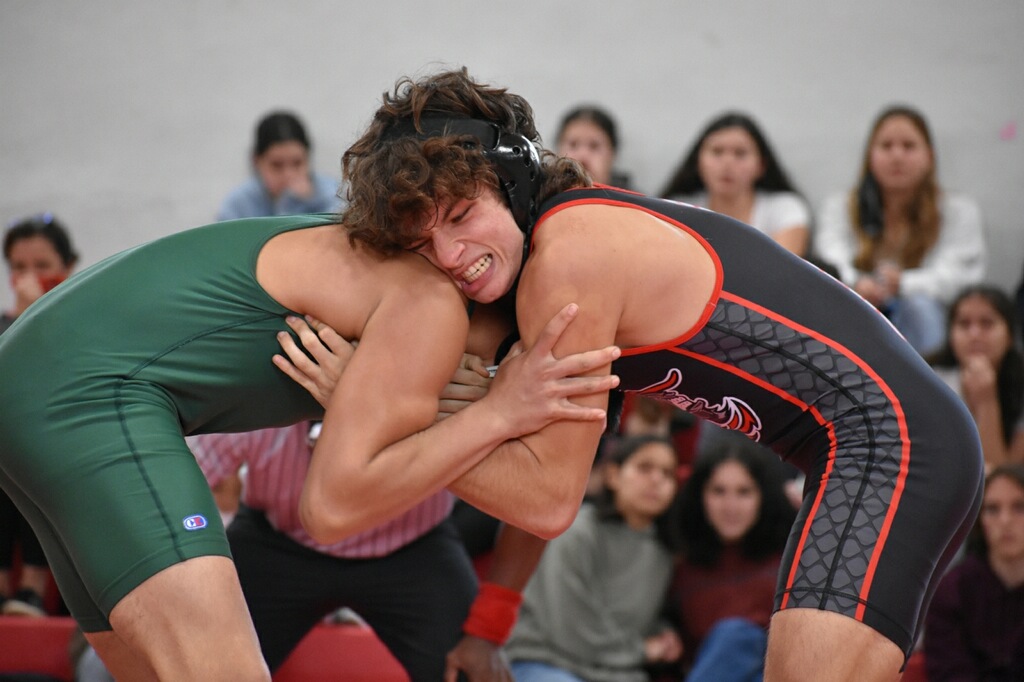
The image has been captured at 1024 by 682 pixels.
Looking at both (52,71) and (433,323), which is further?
(52,71)

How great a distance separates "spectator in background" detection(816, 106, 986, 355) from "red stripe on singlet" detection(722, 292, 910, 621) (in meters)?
3.25

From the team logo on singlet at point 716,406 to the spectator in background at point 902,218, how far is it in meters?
3.12

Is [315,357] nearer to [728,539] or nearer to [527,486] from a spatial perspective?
[527,486]

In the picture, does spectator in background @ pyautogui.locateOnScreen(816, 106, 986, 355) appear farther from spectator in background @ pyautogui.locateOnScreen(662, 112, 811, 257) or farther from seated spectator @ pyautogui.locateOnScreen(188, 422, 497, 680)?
seated spectator @ pyautogui.locateOnScreen(188, 422, 497, 680)

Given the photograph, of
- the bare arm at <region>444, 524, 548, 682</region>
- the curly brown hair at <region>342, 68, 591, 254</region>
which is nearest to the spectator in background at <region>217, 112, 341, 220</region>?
the bare arm at <region>444, 524, 548, 682</region>

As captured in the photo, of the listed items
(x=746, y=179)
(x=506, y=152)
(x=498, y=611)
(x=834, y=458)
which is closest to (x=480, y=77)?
(x=746, y=179)

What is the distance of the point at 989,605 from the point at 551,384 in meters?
2.63

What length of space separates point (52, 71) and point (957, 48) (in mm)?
5028

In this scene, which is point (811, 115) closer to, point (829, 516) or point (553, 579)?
point (553, 579)

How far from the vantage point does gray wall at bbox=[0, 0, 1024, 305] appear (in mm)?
6430

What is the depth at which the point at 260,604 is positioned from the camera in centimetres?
349

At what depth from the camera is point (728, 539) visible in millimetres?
4715

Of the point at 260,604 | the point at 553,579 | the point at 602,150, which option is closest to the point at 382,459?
the point at 260,604

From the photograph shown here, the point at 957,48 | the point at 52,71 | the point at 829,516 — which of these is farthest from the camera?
the point at 52,71
